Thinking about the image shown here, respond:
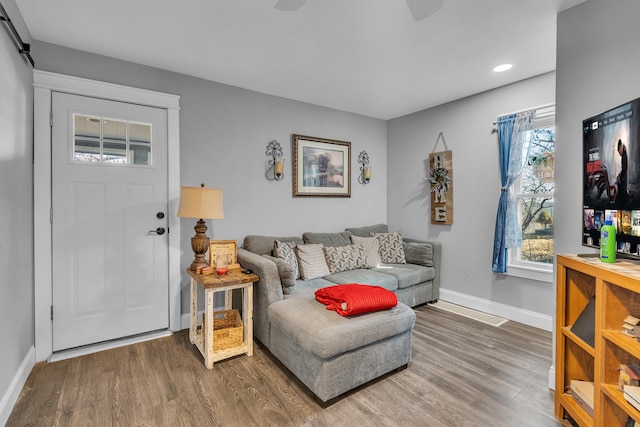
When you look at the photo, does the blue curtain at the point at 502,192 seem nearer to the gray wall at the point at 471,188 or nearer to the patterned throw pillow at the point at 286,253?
the gray wall at the point at 471,188

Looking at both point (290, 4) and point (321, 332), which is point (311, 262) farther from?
point (290, 4)

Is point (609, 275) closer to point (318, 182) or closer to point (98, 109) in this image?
point (318, 182)

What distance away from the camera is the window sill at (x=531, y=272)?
9.89ft

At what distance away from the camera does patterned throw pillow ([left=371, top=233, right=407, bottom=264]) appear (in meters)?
3.91

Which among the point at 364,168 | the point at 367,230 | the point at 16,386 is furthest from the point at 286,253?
the point at 16,386

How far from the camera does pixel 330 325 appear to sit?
196 centimetres

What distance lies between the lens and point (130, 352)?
2590 millimetres

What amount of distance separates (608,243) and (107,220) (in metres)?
3.43

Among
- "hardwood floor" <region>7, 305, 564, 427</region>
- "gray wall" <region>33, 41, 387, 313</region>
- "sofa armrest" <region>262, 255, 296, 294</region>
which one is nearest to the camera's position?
"hardwood floor" <region>7, 305, 564, 427</region>

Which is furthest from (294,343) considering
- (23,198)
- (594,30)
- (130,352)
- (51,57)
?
(51,57)

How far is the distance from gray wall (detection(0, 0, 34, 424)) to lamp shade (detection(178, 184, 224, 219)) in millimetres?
1008

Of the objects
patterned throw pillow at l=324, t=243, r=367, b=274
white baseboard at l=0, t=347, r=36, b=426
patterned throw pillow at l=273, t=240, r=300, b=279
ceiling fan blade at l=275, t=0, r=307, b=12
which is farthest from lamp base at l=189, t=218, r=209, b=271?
ceiling fan blade at l=275, t=0, r=307, b=12

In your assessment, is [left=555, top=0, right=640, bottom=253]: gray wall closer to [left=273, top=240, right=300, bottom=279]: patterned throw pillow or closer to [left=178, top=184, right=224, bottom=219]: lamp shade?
[left=273, top=240, right=300, bottom=279]: patterned throw pillow

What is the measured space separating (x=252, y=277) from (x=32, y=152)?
6.30 feet
